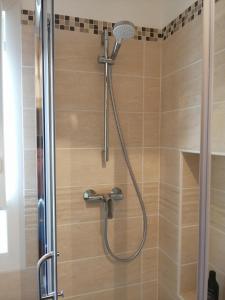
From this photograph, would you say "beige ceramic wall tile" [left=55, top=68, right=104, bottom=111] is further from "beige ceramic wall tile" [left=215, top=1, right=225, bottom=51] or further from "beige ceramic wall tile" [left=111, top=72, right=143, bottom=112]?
"beige ceramic wall tile" [left=215, top=1, right=225, bottom=51]

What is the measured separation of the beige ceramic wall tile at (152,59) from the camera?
1.52 m

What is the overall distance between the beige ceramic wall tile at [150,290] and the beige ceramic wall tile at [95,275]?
0.24ft

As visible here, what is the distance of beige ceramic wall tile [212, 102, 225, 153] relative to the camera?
92 centimetres

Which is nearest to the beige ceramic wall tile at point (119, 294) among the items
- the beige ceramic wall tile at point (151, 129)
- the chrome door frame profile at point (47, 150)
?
the chrome door frame profile at point (47, 150)

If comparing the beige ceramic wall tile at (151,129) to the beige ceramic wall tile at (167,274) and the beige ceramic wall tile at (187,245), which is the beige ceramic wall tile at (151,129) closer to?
the beige ceramic wall tile at (187,245)

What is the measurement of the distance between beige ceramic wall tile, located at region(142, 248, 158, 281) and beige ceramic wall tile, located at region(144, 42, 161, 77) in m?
1.10

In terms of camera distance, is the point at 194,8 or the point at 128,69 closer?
the point at 194,8

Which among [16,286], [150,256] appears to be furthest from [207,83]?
[16,286]

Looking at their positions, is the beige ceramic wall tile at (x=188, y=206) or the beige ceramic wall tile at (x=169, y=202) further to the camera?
the beige ceramic wall tile at (x=169, y=202)

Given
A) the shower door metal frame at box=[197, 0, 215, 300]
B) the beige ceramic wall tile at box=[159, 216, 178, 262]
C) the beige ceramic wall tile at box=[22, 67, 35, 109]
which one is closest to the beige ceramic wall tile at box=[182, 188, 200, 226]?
the beige ceramic wall tile at box=[159, 216, 178, 262]

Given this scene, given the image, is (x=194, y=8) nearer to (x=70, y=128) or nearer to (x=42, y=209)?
(x=70, y=128)

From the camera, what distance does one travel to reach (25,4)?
4.19ft

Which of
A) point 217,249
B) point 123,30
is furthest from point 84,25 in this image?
point 217,249

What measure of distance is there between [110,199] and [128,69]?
0.77m
